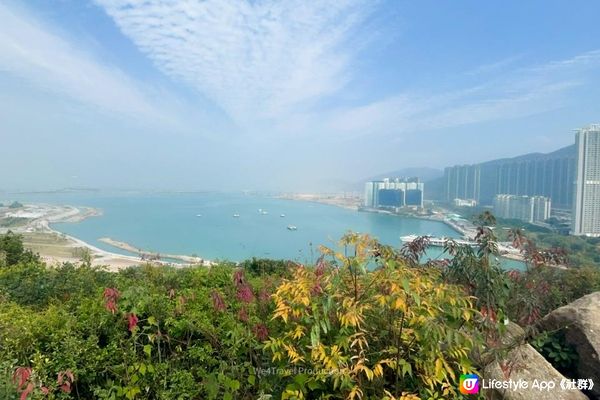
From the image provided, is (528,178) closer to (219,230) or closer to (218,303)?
(218,303)

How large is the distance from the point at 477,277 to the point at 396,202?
24300 millimetres

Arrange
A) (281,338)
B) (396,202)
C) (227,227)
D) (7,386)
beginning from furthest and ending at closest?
(227,227), (396,202), (281,338), (7,386)

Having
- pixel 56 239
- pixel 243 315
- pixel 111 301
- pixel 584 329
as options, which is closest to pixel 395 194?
pixel 56 239

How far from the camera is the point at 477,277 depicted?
218 centimetres

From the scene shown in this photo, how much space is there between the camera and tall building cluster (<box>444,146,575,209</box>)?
47.1 ft

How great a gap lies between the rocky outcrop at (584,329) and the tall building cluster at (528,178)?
12227 millimetres

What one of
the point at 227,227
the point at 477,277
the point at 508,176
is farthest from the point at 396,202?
the point at 477,277

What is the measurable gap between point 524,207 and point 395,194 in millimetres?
14320

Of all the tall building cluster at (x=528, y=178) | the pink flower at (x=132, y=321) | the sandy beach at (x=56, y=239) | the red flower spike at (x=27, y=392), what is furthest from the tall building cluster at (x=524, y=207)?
the red flower spike at (x=27, y=392)

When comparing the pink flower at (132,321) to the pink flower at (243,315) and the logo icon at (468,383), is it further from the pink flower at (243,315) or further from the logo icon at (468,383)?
the logo icon at (468,383)

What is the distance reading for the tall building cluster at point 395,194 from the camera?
2550cm

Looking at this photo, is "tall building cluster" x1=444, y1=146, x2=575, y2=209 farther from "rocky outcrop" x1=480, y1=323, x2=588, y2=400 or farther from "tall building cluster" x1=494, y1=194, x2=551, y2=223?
"rocky outcrop" x1=480, y1=323, x2=588, y2=400

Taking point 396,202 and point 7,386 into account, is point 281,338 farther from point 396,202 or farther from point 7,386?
point 396,202

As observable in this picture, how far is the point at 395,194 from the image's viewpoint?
86.9 feet
